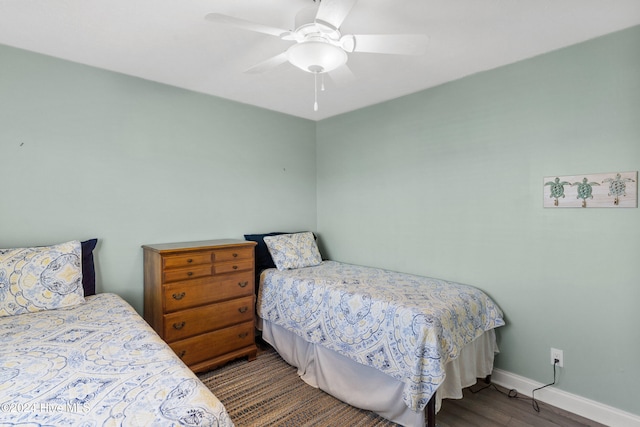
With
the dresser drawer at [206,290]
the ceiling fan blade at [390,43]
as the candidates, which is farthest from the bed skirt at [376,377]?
the ceiling fan blade at [390,43]

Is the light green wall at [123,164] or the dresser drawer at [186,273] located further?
the dresser drawer at [186,273]

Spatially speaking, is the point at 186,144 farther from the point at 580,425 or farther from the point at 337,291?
the point at 580,425

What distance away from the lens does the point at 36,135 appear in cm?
212

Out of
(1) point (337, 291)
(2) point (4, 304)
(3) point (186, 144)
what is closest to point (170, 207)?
(3) point (186, 144)

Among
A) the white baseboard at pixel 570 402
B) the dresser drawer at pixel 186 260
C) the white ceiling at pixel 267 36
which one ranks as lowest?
the white baseboard at pixel 570 402

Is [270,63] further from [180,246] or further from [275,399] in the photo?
[275,399]

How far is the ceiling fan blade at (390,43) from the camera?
142 cm

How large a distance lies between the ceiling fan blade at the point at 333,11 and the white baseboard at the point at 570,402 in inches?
102

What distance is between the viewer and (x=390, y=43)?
4.89ft

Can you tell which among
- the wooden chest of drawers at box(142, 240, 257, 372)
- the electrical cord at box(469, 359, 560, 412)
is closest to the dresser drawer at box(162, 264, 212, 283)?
the wooden chest of drawers at box(142, 240, 257, 372)

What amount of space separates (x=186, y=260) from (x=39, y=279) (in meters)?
0.83

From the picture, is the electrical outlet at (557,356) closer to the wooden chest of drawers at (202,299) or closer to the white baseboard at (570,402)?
the white baseboard at (570,402)

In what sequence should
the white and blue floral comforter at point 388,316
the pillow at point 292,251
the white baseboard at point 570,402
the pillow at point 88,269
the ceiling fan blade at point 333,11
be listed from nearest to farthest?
the ceiling fan blade at point 333,11, the white and blue floral comforter at point 388,316, the white baseboard at point 570,402, the pillow at point 88,269, the pillow at point 292,251

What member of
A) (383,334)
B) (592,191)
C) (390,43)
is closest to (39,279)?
(383,334)
